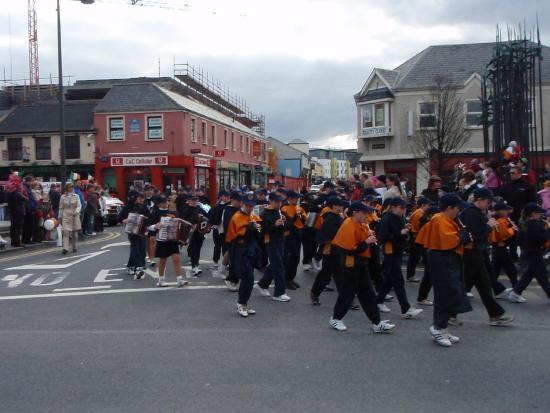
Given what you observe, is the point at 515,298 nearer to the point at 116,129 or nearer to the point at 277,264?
the point at 277,264

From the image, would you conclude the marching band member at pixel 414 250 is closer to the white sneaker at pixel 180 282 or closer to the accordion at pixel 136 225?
the white sneaker at pixel 180 282

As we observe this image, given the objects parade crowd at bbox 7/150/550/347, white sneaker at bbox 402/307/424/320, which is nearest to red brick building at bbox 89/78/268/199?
parade crowd at bbox 7/150/550/347

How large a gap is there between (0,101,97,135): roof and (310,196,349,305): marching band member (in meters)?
33.4

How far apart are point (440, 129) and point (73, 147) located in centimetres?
2386

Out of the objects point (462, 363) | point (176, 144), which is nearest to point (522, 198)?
point (462, 363)

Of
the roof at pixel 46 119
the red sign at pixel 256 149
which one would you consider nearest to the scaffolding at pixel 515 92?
the roof at pixel 46 119

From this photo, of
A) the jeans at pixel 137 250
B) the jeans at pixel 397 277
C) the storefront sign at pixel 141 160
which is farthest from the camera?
the storefront sign at pixel 141 160

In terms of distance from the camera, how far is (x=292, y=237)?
1055 cm

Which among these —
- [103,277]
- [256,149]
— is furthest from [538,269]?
[256,149]

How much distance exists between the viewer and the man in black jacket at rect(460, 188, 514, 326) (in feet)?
24.7

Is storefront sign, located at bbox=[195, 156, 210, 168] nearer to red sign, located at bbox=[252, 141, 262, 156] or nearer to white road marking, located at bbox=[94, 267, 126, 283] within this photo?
red sign, located at bbox=[252, 141, 262, 156]

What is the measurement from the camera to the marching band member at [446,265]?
6.71m

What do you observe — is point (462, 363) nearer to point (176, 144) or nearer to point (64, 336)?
point (64, 336)

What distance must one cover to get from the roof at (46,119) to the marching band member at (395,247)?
34.3m
